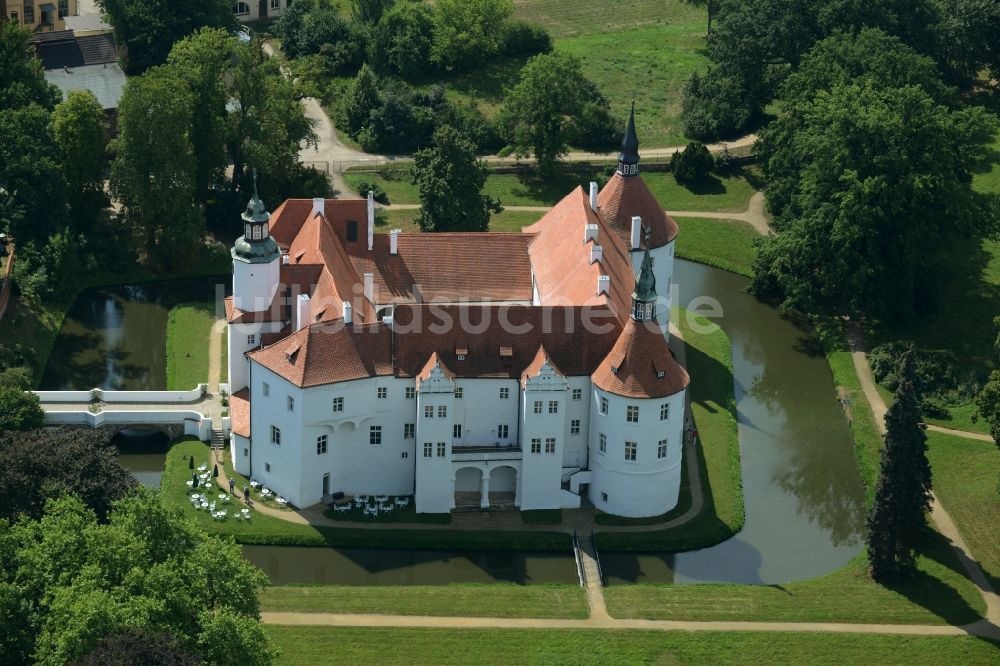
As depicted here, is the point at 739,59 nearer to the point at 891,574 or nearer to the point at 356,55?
the point at 356,55

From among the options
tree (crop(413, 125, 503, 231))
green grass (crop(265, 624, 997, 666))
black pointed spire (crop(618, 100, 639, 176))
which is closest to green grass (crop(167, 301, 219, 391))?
tree (crop(413, 125, 503, 231))

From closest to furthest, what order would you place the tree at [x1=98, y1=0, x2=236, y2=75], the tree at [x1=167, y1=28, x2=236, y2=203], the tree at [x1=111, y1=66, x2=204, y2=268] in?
the tree at [x1=111, y1=66, x2=204, y2=268] → the tree at [x1=167, y1=28, x2=236, y2=203] → the tree at [x1=98, y1=0, x2=236, y2=75]

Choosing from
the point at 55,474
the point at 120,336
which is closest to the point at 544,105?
the point at 120,336

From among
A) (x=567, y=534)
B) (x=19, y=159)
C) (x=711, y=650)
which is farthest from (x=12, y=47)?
(x=711, y=650)

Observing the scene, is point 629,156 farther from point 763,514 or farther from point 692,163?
point 692,163

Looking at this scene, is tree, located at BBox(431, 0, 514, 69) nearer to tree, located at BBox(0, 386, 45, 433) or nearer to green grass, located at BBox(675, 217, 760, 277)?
green grass, located at BBox(675, 217, 760, 277)
